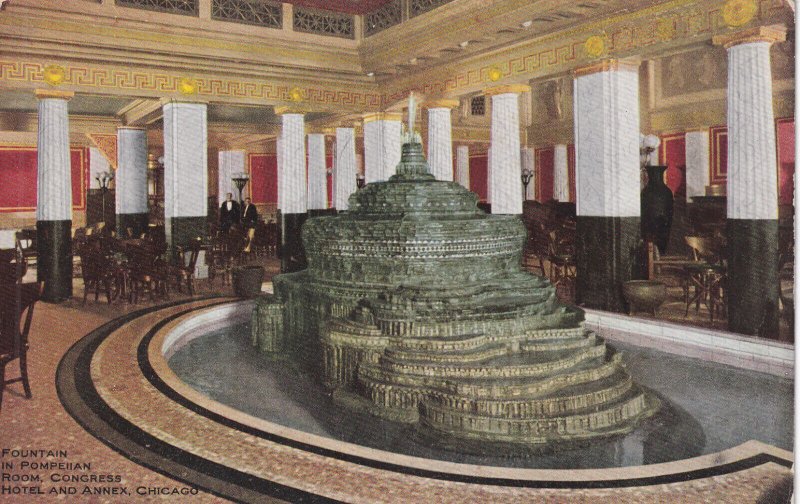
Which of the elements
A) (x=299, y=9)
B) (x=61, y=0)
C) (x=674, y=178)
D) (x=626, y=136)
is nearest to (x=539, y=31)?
(x=626, y=136)

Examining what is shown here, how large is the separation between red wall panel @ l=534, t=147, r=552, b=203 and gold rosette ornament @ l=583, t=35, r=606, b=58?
10.5 meters

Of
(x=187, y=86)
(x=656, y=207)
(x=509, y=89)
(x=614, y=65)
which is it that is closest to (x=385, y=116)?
(x=509, y=89)

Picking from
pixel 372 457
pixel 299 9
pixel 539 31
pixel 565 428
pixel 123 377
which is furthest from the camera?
pixel 299 9

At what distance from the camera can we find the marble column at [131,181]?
12.8 meters

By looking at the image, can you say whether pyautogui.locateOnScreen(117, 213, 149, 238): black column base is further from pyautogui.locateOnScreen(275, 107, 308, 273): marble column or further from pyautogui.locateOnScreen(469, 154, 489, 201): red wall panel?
pyautogui.locateOnScreen(469, 154, 489, 201): red wall panel

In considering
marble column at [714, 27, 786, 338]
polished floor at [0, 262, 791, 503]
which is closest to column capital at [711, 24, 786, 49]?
marble column at [714, 27, 786, 338]

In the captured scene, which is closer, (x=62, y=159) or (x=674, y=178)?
(x=62, y=159)

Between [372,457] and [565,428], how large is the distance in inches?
49.1

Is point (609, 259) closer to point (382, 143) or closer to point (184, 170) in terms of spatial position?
point (382, 143)

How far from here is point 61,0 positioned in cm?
828

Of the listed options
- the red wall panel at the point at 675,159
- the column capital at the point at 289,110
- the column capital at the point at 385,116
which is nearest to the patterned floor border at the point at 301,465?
the column capital at the point at 289,110

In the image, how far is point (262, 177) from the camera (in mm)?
20516

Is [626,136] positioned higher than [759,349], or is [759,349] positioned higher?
[626,136]

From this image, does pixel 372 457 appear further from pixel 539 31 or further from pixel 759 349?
pixel 539 31
